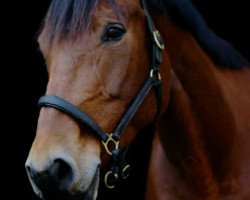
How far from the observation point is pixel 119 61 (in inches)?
69.2

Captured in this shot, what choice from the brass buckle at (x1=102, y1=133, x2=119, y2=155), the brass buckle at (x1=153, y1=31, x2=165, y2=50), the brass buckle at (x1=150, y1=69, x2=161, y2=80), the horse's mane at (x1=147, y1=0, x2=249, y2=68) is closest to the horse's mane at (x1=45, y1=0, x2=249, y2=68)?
the horse's mane at (x1=147, y1=0, x2=249, y2=68)

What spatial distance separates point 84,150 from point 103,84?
0.23 metres

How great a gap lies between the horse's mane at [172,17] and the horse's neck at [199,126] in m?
0.05

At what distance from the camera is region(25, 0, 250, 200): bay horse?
64.0 inches

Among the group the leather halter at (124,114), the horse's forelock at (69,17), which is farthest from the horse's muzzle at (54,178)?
the horse's forelock at (69,17)

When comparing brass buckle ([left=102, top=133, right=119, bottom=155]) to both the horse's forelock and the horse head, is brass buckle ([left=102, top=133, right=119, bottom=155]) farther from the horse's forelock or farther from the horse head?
the horse's forelock

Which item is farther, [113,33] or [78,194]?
[113,33]

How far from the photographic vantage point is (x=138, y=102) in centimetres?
181

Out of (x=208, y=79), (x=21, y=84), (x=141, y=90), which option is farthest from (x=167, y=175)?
(x=21, y=84)

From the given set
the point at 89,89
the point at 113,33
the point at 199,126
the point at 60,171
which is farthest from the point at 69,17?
the point at 199,126

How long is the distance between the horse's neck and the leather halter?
0.23 m

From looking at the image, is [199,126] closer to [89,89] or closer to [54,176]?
[89,89]

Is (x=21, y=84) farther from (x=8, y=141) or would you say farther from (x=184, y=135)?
(x=184, y=135)

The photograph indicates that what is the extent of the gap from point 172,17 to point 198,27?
15 cm
